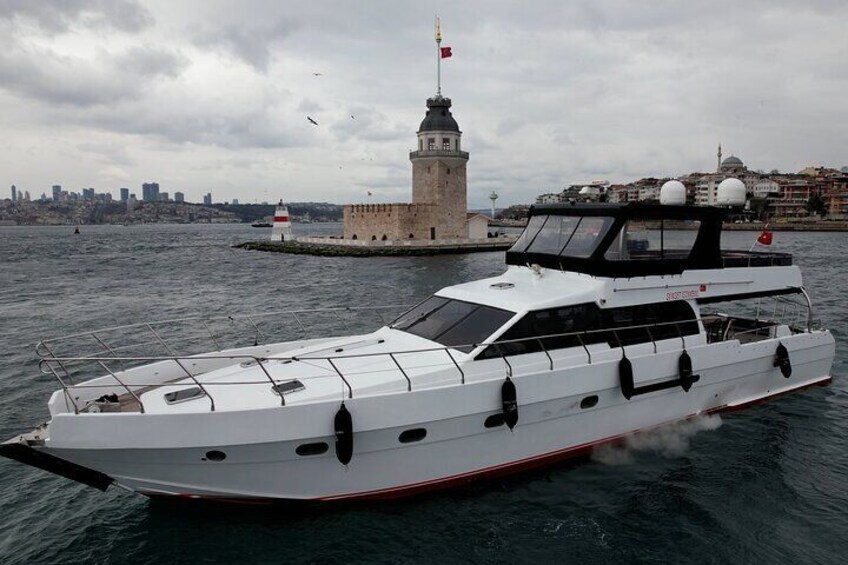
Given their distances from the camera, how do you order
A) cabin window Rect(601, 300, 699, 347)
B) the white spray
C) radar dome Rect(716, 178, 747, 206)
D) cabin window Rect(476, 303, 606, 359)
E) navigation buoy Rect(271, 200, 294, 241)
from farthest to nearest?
navigation buoy Rect(271, 200, 294, 241), radar dome Rect(716, 178, 747, 206), cabin window Rect(601, 300, 699, 347), the white spray, cabin window Rect(476, 303, 606, 359)

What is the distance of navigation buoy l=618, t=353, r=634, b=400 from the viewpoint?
8.08m

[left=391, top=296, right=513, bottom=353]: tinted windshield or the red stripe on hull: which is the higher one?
[left=391, top=296, right=513, bottom=353]: tinted windshield

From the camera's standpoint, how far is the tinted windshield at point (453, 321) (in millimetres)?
7895

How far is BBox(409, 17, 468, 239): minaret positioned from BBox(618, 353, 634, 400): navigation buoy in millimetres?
48498

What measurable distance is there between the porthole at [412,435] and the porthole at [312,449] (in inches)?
35.3

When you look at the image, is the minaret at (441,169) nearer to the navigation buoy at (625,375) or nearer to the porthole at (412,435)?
the navigation buoy at (625,375)

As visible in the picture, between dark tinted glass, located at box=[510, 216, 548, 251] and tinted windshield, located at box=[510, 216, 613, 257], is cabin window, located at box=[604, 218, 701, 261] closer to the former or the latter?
tinted windshield, located at box=[510, 216, 613, 257]

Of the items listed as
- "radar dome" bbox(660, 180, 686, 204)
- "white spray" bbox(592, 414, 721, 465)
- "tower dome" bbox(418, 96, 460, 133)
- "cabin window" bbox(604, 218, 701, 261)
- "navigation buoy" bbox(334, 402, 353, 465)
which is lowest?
"white spray" bbox(592, 414, 721, 465)

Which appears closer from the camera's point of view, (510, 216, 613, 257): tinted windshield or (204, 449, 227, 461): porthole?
(204, 449, 227, 461): porthole

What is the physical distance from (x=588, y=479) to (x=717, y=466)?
7.19 ft

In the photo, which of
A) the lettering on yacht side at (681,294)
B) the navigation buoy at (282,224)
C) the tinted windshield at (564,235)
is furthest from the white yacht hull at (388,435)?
the navigation buoy at (282,224)

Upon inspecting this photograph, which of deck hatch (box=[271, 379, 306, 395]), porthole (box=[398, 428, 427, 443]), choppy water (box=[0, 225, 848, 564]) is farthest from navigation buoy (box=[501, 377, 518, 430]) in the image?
deck hatch (box=[271, 379, 306, 395])

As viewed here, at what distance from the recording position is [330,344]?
8.65 metres

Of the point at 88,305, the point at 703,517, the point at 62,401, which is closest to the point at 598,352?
the point at 703,517
